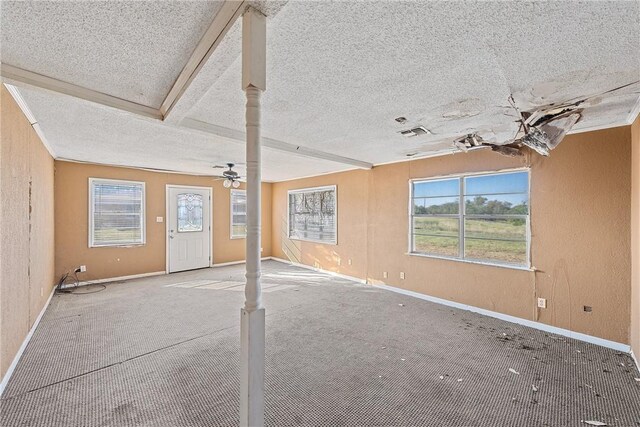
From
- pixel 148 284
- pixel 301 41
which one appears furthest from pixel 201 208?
pixel 301 41

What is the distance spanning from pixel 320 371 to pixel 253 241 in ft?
5.07

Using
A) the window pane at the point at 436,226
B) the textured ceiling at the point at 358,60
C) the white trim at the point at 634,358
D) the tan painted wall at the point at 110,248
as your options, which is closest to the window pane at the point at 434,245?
the window pane at the point at 436,226

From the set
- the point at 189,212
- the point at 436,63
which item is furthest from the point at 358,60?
the point at 189,212

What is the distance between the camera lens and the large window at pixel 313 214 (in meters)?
6.36

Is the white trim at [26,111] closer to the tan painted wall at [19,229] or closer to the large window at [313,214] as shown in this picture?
the tan painted wall at [19,229]

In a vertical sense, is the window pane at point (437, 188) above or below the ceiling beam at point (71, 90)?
below

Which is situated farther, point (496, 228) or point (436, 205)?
point (436, 205)

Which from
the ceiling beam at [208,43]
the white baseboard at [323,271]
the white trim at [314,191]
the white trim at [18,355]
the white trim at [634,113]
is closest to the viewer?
the ceiling beam at [208,43]

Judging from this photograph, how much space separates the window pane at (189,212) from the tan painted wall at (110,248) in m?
0.32

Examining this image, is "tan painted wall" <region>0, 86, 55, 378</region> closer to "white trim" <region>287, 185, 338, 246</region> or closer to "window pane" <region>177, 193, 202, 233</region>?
"window pane" <region>177, 193, 202, 233</region>

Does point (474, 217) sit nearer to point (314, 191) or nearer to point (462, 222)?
point (462, 222)

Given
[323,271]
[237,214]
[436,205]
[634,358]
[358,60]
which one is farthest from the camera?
[237,214]

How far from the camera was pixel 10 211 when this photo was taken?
233 cm

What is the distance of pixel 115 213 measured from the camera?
553cm
